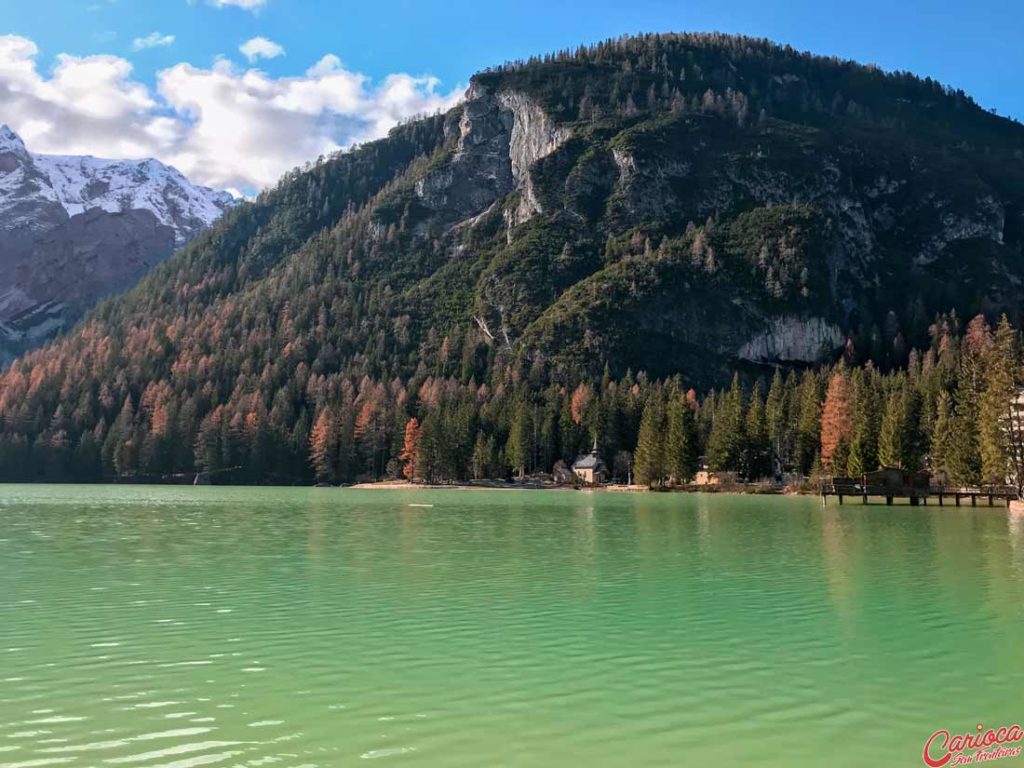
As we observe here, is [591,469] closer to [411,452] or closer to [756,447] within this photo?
[756,447]

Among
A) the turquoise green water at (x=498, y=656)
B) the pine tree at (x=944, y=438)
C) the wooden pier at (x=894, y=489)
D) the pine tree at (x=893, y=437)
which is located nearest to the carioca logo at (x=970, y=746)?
the turquoise green water at (x=498, y=656)

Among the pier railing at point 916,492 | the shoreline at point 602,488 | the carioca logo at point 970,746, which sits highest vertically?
the pier railing at point 916,492

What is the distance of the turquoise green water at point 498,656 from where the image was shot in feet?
43.3

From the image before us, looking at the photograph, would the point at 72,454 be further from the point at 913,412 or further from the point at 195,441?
the point at 913,412

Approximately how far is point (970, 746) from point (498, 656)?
9.58 metres

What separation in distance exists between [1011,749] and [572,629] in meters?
10.8

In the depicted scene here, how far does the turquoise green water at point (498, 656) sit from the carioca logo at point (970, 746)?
37cm

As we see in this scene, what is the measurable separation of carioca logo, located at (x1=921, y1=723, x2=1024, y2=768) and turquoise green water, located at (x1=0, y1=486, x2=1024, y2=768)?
37 cm

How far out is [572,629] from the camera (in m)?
21.9

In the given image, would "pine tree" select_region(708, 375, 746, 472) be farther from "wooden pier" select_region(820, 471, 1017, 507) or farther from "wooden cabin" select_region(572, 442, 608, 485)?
"wooden pier" select_region(820, 471, 1017, 507)

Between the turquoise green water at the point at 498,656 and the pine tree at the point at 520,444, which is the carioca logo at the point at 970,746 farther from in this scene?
the pine tree at the point at 520,444

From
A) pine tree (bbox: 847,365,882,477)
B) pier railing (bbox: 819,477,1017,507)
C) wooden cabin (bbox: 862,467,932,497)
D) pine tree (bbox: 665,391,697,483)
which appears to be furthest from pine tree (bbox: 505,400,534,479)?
wooden cabin (bbox: 862,467,932,497)

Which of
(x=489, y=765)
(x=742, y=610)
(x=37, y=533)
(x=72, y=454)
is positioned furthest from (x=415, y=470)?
(x=489, y=765)

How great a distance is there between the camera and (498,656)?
1878cm
